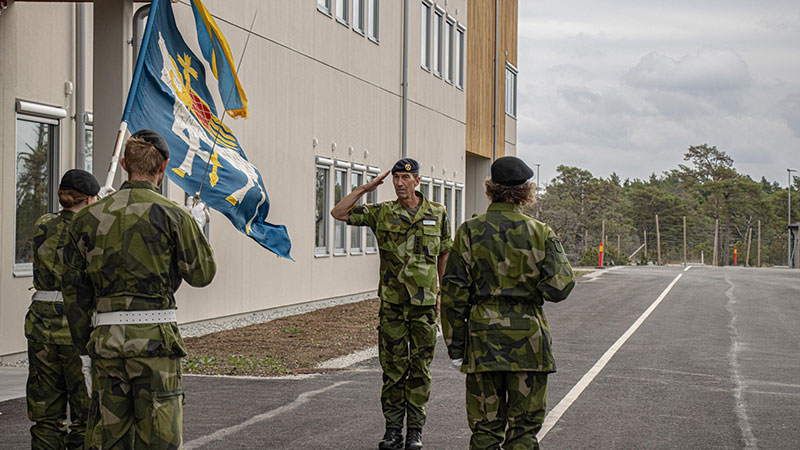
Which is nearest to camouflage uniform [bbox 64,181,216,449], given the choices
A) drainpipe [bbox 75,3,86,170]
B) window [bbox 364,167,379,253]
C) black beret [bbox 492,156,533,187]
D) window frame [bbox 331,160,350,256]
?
black beret [bbox 492,156,533,187]

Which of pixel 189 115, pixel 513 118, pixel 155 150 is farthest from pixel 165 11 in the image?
pixel 513 118

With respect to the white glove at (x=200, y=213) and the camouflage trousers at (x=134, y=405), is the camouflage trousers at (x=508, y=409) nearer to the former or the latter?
the camouflage trousers at (x=134, y=405)

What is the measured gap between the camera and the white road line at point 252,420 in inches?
285

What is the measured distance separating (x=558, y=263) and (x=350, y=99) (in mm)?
17325

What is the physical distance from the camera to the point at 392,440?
6938 mm

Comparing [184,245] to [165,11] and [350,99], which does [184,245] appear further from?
[350,99]

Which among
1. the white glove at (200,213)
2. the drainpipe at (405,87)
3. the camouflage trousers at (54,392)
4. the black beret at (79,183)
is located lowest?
the camouflage trousers at (54,392)

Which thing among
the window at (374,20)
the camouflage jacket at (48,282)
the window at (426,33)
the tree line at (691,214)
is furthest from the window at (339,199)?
the tree line at (691,214)

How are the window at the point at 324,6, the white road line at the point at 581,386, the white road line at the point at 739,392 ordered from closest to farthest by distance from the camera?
the white road line at the point at 739,392 → the white road line at the point at 581,386 → the window at the point at 324,6

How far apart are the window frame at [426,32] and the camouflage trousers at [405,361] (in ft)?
71.9

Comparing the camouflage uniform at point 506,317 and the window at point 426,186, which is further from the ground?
the window at point 426,186

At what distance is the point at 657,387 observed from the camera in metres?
10.1

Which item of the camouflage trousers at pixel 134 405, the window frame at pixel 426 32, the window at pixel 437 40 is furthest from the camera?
the window at pixel 437 40

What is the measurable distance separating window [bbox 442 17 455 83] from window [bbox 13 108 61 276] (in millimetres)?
19655
